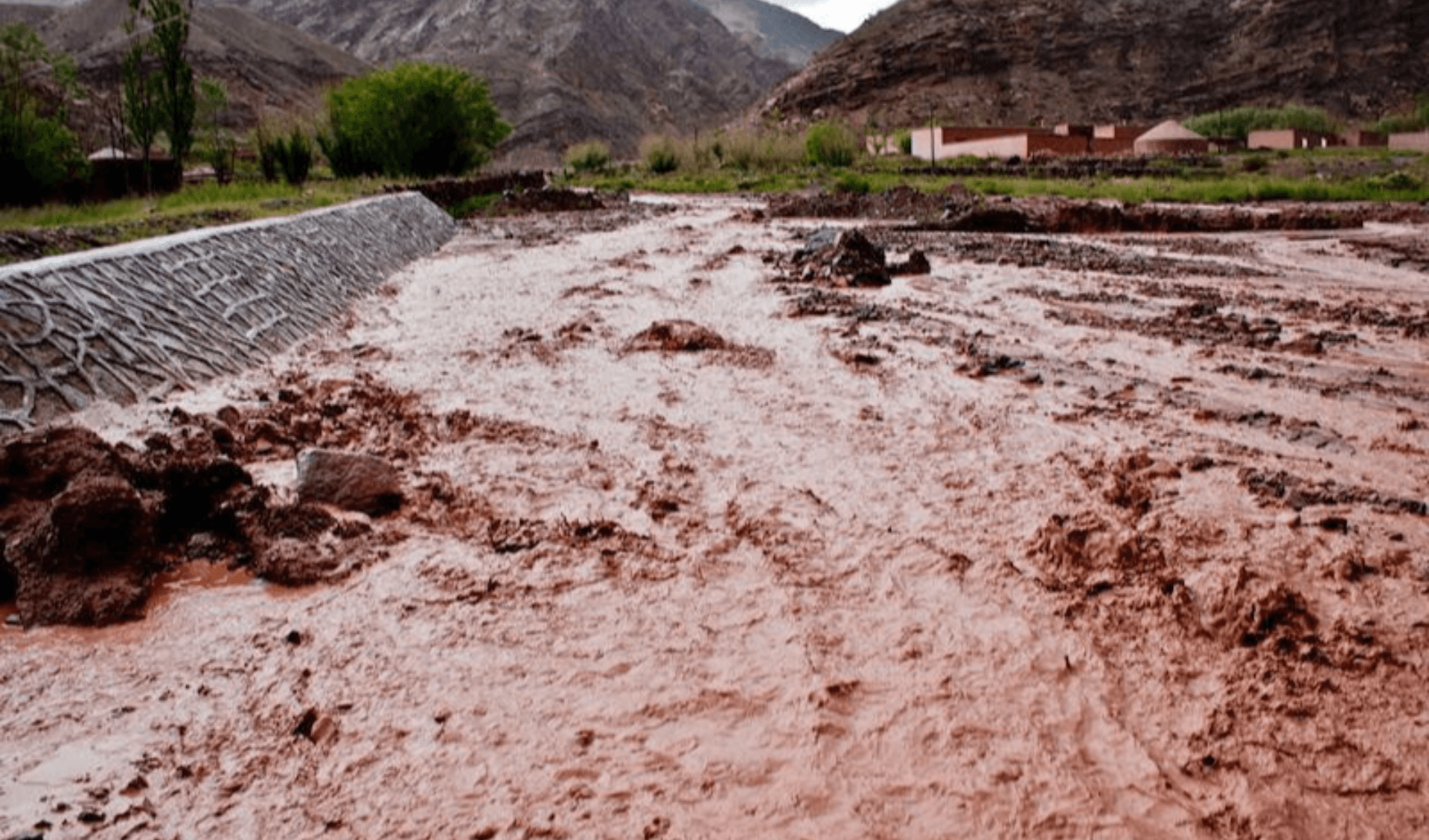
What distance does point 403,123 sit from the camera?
21047 millimetres

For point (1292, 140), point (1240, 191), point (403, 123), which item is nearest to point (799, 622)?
point (1240, 191)

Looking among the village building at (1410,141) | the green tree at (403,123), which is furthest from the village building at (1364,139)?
the green tree at (403,123)

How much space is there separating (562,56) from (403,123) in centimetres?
6100

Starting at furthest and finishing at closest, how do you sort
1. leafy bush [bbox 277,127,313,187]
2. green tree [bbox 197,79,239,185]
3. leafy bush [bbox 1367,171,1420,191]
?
green tree [bbox 197,79,239,185] < leafy bush [bbox 277,127,313,187] < leafy bush [bbox 1367,171,1420,191]

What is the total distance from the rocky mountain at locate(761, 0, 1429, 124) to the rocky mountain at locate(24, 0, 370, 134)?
31496 millimetres

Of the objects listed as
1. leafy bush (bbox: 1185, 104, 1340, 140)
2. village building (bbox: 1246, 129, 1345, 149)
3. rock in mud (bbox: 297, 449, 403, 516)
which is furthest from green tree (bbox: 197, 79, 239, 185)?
leafy bush (bbox: 1185, 104, 1340, 140)

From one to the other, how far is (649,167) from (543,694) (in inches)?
1199

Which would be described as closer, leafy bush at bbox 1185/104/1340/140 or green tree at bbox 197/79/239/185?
green tree at bbox 197/79/239/185

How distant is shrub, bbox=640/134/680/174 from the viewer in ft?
100

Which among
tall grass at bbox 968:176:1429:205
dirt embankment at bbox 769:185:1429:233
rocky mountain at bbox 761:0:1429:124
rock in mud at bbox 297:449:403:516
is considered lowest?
rock in mud at bbox 297:449:403:516

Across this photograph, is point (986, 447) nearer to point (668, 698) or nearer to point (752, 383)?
point (752, 383)

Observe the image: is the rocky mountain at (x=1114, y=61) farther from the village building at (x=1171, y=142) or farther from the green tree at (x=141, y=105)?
the green tree at (x=141, y=105)

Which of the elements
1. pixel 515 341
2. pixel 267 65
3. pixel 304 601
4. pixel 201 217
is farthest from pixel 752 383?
pixel 267 65

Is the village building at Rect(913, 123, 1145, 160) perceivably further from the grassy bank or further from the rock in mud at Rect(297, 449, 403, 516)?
the rock in mud at Rect(297, 449, 403, 516)
